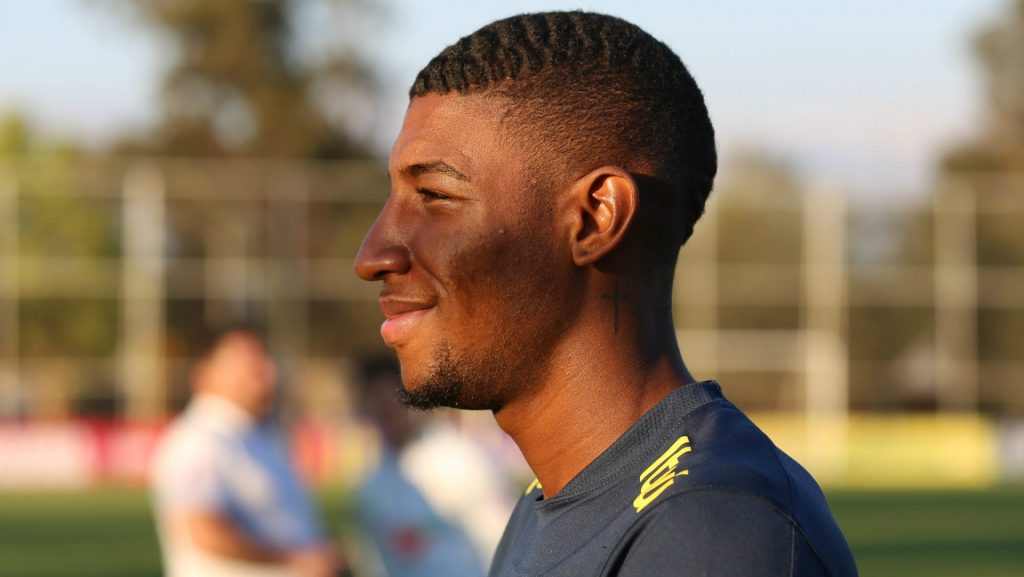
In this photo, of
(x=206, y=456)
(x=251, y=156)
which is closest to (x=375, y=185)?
(x=251, y=156)

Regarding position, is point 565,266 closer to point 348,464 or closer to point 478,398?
point 478,398

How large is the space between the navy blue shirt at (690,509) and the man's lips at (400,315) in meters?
0.32

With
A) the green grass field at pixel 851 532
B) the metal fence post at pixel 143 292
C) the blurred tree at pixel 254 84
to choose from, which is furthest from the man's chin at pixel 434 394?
the blurred tree at pixel 254 84

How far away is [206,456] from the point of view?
6457 millimetres

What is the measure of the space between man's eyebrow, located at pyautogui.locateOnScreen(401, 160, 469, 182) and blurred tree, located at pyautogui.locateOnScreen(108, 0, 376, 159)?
39.9 metres

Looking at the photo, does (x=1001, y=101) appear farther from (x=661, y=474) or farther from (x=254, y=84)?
(x=661, y=474)

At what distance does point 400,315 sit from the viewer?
2184 mm

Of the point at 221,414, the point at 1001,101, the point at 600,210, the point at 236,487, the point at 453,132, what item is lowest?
the point at 236,487

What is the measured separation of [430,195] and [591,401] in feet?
1.23

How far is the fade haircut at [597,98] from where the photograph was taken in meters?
2.11

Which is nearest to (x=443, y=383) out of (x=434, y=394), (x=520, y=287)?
(x=434, y=394)

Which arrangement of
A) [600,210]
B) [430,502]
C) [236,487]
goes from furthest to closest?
[430,502] → [236,487] → [600,210]

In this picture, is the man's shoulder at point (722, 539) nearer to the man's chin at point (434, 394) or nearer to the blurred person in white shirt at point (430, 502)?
the man's chin at point (434, 394)

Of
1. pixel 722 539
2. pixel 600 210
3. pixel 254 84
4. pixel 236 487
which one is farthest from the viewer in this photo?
pixel 254 84
